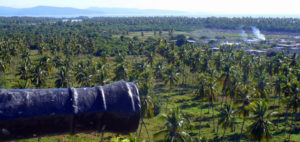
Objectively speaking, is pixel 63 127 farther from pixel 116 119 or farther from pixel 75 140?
pixel 75 140

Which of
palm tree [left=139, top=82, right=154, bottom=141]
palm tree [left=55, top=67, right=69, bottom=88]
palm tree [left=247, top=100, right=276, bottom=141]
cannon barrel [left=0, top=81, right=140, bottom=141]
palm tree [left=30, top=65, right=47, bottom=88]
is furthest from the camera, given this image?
palm tree [left=30, top=65, right=47, bottom=88]

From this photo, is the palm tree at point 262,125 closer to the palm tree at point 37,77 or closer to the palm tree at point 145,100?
the palm tree at point 145,100

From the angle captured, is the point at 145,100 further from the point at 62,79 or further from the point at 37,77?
the point at 37,77

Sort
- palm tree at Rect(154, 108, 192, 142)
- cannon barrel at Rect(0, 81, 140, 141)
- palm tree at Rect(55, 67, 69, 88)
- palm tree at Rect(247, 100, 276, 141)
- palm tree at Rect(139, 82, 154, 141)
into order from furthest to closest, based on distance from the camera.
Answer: palm tree at Rect(55, 67, 69, 88) < palm tree at Rect(139, 82, 154, 141) < palm tree at Rect(247, 100, 276, 141) < palm tree at Rect(154, 108, 192, 142) < cannon barrel at Rect(0, 81, 140, 141)

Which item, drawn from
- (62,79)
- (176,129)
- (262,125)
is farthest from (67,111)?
(62,79)

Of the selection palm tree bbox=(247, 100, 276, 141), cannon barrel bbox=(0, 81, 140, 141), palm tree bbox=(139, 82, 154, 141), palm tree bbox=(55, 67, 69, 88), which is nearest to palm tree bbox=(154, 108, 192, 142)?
palm tree bbox=(139, 82, 154, 141)

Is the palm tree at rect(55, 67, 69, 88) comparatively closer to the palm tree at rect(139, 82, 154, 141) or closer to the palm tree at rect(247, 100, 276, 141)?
the palm tree at rect(139, 82, 154, 141)

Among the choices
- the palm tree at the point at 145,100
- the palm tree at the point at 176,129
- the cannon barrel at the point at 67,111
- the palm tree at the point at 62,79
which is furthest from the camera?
the palm tree at the point at 62,79

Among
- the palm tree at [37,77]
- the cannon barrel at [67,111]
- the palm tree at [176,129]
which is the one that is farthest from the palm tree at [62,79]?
the cannon barrel at [67,111]
